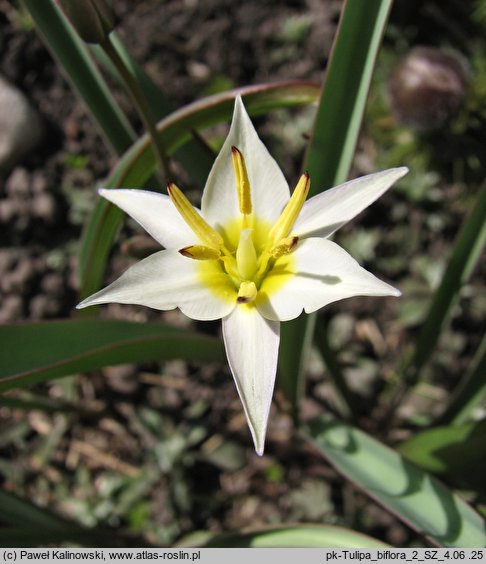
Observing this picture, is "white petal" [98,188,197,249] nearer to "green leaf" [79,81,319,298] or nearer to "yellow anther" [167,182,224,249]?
"yellow anther" [167,182,224,249]

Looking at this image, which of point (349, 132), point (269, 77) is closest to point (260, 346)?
point (349, 132)

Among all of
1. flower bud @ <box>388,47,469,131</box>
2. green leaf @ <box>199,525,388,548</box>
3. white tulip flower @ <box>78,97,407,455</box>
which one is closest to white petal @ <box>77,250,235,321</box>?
white tulip flower @ <box>78,97,407,455</box>

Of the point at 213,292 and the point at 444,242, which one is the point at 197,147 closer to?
the point at 213,292

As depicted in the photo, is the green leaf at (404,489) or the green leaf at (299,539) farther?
the green leaf at (299,539)

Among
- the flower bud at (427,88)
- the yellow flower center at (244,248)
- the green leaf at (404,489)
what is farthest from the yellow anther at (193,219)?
the flower bud at (427,88)

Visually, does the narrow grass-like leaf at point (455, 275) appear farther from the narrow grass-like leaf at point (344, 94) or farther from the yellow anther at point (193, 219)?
the yellow anther at point (193, 219)
